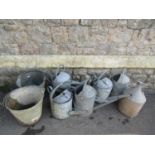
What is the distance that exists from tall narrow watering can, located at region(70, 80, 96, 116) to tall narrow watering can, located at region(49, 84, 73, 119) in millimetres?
107

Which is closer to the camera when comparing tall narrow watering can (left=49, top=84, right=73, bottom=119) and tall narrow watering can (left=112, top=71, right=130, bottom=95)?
tall narrow watering can (left=49, top=84, right=73, bottom=119)

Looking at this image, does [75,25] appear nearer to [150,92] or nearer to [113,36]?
[113,36]

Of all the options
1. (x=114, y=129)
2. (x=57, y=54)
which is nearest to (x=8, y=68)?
(x=57, y=54)

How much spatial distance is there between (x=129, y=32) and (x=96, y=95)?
112 cm

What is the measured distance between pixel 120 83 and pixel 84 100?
27.1 inches

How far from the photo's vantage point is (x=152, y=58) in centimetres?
316

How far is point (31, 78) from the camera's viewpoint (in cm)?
325


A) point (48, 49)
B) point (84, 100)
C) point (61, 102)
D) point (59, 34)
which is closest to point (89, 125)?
point (84, 100)

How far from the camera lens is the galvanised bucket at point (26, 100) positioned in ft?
9.25

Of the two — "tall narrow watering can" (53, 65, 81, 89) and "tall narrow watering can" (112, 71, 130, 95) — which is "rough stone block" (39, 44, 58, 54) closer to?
"tall narrow watering can" (53, 65, 81, 89)

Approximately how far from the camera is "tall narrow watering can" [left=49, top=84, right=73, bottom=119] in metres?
2.85

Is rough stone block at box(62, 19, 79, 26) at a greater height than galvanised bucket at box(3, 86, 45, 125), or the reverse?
rough stone block at box(62, 19, 79, 26)

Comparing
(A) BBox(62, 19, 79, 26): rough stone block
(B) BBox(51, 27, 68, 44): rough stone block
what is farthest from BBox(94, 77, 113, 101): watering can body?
(A) BBox(62, 19, 79, 26): rough stone block

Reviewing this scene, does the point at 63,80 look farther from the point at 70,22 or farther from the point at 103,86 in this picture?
the point at 70,22
